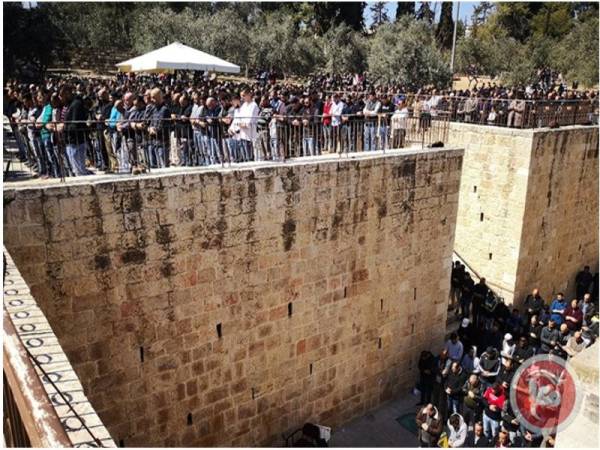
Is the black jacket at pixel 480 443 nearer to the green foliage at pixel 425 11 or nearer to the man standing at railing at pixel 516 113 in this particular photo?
the man standing at railing at pixel 516 113

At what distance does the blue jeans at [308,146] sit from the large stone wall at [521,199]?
6.09 meters

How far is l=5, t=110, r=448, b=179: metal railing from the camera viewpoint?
279 inches

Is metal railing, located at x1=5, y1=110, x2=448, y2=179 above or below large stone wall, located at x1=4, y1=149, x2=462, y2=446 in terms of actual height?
above

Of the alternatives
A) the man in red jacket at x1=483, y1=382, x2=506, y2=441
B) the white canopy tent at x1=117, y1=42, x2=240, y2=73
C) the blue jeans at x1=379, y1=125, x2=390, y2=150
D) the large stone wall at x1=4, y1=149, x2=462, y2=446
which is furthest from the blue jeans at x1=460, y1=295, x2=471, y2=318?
the white canopy tent at x1=117, y1=42, x2=240, y2=73

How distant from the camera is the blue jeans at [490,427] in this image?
9031 mm

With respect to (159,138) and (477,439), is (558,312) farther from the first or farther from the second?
(159,138)

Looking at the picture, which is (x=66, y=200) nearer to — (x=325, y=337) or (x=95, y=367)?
(x=95, y=367)

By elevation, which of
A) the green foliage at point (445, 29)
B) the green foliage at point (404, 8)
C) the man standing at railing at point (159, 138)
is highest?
the green foliage at point (404, 8)

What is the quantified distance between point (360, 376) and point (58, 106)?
659 centimetres

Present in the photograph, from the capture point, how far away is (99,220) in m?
6.52

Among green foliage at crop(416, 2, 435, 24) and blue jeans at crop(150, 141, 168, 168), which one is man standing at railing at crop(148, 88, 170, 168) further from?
green foliage at crop(416, 2, 435, 24)

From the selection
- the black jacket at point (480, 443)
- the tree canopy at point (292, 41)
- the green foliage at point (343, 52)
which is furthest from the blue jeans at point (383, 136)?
the green foliage at point (343, 52)

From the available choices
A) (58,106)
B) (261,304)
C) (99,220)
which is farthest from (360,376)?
(58,106)

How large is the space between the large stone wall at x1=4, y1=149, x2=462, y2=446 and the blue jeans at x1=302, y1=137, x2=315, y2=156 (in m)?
0.81
